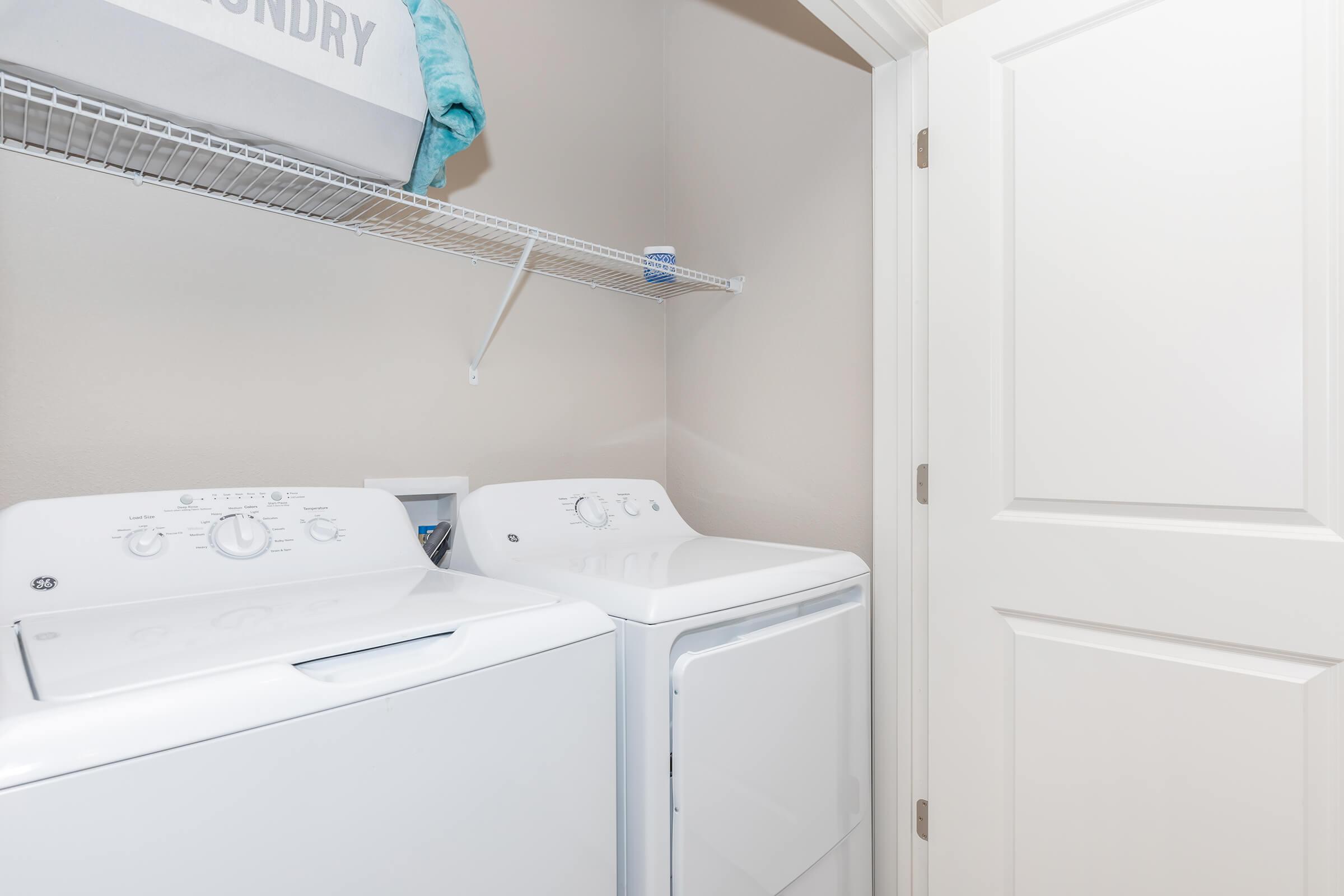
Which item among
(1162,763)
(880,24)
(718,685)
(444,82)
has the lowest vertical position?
(1162,763)

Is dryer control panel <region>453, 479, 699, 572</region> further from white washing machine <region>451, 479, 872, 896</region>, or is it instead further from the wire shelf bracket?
the wire shelf bracket

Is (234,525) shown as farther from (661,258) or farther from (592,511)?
(661,258)

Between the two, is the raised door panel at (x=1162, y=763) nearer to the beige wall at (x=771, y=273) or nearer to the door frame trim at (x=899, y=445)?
the door frame trim at (x=899, y=445)

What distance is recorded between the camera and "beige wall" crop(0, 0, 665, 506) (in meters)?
1.14

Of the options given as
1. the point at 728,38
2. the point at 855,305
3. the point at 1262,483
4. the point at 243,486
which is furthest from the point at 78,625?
the point at 728,38

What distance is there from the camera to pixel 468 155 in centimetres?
165

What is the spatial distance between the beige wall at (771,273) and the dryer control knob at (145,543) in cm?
132

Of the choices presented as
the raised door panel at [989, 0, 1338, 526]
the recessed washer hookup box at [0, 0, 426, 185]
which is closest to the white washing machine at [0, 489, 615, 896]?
the recessed washer hookup box at [0, 0, 426, 185]

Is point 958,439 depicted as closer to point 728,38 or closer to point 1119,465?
point 1119,465

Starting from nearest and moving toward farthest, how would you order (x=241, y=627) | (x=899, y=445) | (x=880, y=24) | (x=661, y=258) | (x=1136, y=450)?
(x=241, y=627), (x=1136, y=450), (x=880, y=24), (x=899, y=445), (x=661, y=258)

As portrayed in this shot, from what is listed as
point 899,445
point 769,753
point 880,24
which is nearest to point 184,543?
point 769,753

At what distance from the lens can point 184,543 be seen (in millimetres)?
1039

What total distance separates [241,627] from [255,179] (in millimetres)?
804

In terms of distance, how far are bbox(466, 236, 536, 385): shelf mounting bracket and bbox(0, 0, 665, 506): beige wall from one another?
22mm
